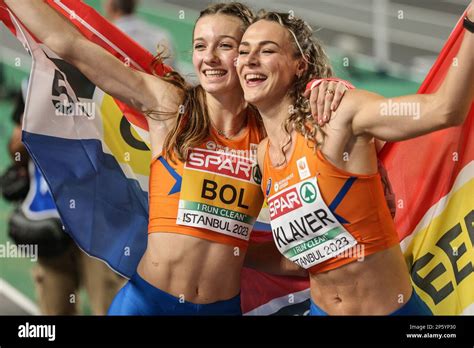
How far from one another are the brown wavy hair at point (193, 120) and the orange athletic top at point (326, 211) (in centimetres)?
44

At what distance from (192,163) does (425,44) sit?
381 cm

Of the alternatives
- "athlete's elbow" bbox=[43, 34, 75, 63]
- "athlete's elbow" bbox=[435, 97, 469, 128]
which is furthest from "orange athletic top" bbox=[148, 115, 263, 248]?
"athlete's elbow" bbox=[435, 97, 469, 128]

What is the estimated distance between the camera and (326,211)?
3.94m

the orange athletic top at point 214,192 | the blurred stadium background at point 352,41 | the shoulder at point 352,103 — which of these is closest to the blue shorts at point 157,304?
the orange athletic top at point 214,192

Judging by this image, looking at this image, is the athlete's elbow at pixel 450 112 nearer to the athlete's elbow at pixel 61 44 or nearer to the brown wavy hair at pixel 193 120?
the brown wavy hair at pixel 193 120

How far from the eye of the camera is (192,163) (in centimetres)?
423

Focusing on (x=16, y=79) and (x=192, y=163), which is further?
(x=16, y=79)

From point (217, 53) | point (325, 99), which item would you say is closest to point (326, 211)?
point (325, 99)

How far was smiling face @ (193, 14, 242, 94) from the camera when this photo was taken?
4.19m

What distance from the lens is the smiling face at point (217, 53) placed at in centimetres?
419

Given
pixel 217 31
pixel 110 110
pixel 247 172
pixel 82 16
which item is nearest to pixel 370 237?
pixel 247 172

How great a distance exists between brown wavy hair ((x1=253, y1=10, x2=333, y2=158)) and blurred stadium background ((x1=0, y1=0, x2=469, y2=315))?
210 cm

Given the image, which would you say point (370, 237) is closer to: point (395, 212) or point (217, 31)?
point (395, 212)

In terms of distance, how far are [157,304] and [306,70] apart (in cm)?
130
